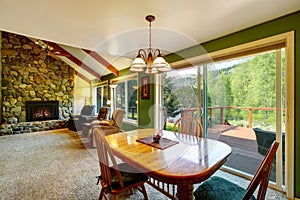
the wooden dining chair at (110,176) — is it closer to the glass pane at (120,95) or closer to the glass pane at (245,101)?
the glass pane at (245,101)

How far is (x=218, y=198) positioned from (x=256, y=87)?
2.19 meters

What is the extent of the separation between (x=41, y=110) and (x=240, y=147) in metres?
6.97

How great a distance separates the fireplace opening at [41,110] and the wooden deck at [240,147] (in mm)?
6248

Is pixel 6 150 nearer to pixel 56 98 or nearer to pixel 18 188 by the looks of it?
pixel 18 188

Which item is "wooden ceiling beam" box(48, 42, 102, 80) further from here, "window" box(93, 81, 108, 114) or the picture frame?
the picture frame

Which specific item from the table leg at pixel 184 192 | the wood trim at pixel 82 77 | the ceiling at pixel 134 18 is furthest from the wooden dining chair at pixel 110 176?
the wood trim at pixel 82 77

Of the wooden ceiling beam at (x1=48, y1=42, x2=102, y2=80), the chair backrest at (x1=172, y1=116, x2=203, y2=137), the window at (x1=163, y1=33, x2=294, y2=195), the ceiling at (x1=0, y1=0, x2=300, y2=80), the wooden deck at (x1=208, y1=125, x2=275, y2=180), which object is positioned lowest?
the wooden deck at (x1=208, y1=125, x2=275, y2=180)

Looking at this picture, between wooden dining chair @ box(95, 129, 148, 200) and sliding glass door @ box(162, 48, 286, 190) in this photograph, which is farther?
sliding glass door @ box(162, 48, 286, 190)

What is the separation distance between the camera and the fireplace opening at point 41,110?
591 centimetres

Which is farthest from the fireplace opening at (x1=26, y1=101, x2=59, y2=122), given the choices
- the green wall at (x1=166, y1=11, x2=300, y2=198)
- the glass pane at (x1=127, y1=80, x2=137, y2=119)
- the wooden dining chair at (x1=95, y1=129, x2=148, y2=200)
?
the green wall at (x1=166, y1=11, x2=300, y2=198)

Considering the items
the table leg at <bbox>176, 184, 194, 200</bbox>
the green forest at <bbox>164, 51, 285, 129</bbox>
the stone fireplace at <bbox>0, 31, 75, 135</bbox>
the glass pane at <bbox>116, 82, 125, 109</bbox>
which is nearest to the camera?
the table leg at <bbox>176, 184, 194, 200</bbox>

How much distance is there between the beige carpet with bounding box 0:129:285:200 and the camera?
197 centimetres

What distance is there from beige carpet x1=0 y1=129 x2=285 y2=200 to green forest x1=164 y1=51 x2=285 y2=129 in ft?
3.95

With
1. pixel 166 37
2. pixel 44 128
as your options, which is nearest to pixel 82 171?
pixel 166 37
